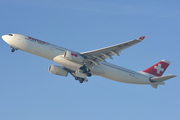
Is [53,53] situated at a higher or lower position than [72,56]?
higher

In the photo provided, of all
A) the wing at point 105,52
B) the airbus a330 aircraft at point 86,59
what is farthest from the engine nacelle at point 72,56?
the wing at point 105,52

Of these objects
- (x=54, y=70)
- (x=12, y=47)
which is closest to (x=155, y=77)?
(x=54, y=70)

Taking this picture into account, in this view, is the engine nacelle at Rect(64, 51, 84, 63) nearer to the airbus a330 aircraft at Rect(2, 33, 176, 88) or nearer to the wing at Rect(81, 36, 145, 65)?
the airbus a330 aircraft at Rect(2, 33, 176, 88)

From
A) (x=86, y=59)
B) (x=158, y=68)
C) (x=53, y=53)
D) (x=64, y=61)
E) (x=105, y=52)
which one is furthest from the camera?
(x=158, y=68)

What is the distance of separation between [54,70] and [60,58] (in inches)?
237

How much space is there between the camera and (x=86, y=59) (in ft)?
136

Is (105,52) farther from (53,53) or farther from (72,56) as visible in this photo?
(53,53)

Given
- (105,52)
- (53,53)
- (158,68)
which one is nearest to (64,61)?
(53,53)

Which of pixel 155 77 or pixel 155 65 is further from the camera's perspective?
pixel 155 65

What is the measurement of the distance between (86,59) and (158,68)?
1489cm

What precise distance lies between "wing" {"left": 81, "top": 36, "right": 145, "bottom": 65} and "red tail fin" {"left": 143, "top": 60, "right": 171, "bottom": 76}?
11.1m

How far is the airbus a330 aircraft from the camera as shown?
39.8m

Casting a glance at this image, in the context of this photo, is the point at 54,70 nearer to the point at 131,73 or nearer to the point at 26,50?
the point at 26,50

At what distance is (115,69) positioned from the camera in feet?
143
